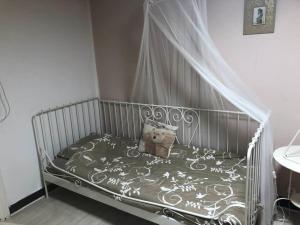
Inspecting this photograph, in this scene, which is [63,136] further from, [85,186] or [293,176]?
[293,176]

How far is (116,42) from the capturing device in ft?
10.5

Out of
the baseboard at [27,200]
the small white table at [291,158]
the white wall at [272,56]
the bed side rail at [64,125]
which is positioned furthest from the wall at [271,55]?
the baseboard at [27,200]

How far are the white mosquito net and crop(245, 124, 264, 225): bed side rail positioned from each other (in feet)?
0.21

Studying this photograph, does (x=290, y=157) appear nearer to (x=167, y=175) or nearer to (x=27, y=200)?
(x=167, y=175)

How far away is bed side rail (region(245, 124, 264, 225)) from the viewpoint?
1.66 metres

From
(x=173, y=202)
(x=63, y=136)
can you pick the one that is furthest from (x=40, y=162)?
(x=173, y=202)

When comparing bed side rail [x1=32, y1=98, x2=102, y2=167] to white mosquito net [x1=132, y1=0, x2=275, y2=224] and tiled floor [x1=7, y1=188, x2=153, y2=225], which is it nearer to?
tiled floor [x1=7, y1=188, x2=153, y2=225]

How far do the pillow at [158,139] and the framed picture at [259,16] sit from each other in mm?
1235

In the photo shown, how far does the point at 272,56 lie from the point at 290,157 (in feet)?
2.91

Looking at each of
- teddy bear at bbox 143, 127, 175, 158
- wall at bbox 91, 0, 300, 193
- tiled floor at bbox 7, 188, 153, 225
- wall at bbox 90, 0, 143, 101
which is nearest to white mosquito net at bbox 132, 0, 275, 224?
→ wall at bbox 91, 0, 300, 193

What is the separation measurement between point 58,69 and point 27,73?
38 centimetres

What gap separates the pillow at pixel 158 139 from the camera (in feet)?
9.04

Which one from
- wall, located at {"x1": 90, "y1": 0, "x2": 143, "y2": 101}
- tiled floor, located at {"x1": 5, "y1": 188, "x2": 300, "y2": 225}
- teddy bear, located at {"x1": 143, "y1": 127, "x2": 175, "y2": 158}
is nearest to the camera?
tiled floor, located at {"x1": 5, "y1": 188, "x2": 300, "y2": 225}

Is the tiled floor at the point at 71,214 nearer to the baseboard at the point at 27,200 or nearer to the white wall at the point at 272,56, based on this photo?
the baseboard at the point at 27,200
